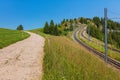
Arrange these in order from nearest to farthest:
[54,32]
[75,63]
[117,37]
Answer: [75,63], [54,32], [117,37]

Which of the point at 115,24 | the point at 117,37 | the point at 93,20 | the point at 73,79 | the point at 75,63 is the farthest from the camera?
the point at 93,20

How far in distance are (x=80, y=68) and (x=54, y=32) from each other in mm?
92799

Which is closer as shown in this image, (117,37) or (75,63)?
(75,63)

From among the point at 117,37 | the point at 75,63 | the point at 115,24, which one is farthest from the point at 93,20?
the point at 75,63

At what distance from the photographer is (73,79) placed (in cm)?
1046

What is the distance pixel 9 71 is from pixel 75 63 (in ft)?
13.1

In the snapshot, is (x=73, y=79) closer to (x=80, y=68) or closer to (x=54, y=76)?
(x=54, y=76)

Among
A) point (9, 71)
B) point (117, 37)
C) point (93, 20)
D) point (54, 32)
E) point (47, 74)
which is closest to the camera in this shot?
point (47, 74)

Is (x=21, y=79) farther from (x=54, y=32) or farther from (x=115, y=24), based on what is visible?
(x=115, y=24)

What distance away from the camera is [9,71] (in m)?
12.2

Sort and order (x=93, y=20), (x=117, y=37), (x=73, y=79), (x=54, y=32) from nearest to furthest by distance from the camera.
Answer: (x=73, y=79) < (x=54, y=32) < (x=117, y=37) < (x=93, y=20)

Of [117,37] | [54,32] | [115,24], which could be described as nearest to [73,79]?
[54,32]

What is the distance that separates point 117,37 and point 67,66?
442 ft

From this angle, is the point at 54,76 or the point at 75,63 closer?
the point at 54,76
